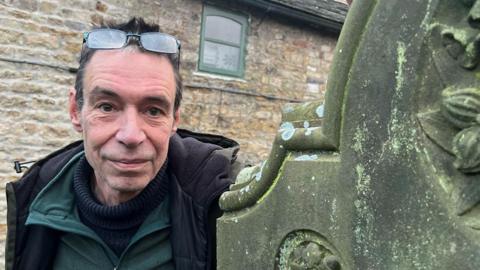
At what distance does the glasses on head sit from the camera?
7.23 ft

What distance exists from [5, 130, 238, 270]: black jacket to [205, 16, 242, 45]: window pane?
5762mm

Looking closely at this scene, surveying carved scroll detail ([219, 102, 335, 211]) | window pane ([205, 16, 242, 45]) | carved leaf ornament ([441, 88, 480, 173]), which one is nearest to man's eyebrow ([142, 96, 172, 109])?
carved scroll detail ([219, 102, 335, 211])

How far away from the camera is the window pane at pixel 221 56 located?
8031 mm

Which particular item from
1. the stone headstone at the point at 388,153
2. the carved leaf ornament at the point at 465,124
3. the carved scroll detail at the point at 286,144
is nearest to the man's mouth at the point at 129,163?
the carved scroll detail at the point at 286,144

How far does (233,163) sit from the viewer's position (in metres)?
2.39

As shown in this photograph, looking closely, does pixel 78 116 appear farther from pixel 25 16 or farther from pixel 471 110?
pixel 25 16

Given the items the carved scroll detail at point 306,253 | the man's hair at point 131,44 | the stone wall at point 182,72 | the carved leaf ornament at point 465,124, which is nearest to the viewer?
the carved leaf ornament at point 465,124

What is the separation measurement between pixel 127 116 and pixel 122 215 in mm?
417

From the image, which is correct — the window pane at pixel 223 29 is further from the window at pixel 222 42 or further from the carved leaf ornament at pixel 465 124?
the carved leaf ornament at pixel 465 124

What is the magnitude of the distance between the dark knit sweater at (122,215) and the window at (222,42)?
19.0 feet

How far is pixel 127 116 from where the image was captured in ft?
6.62

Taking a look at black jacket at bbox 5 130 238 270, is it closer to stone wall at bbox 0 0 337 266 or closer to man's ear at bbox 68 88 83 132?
man's ear at bbox 68 88 83 132

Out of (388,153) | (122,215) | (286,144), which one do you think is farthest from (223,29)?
(388,153)

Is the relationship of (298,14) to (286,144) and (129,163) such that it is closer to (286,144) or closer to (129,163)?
(129,163)
